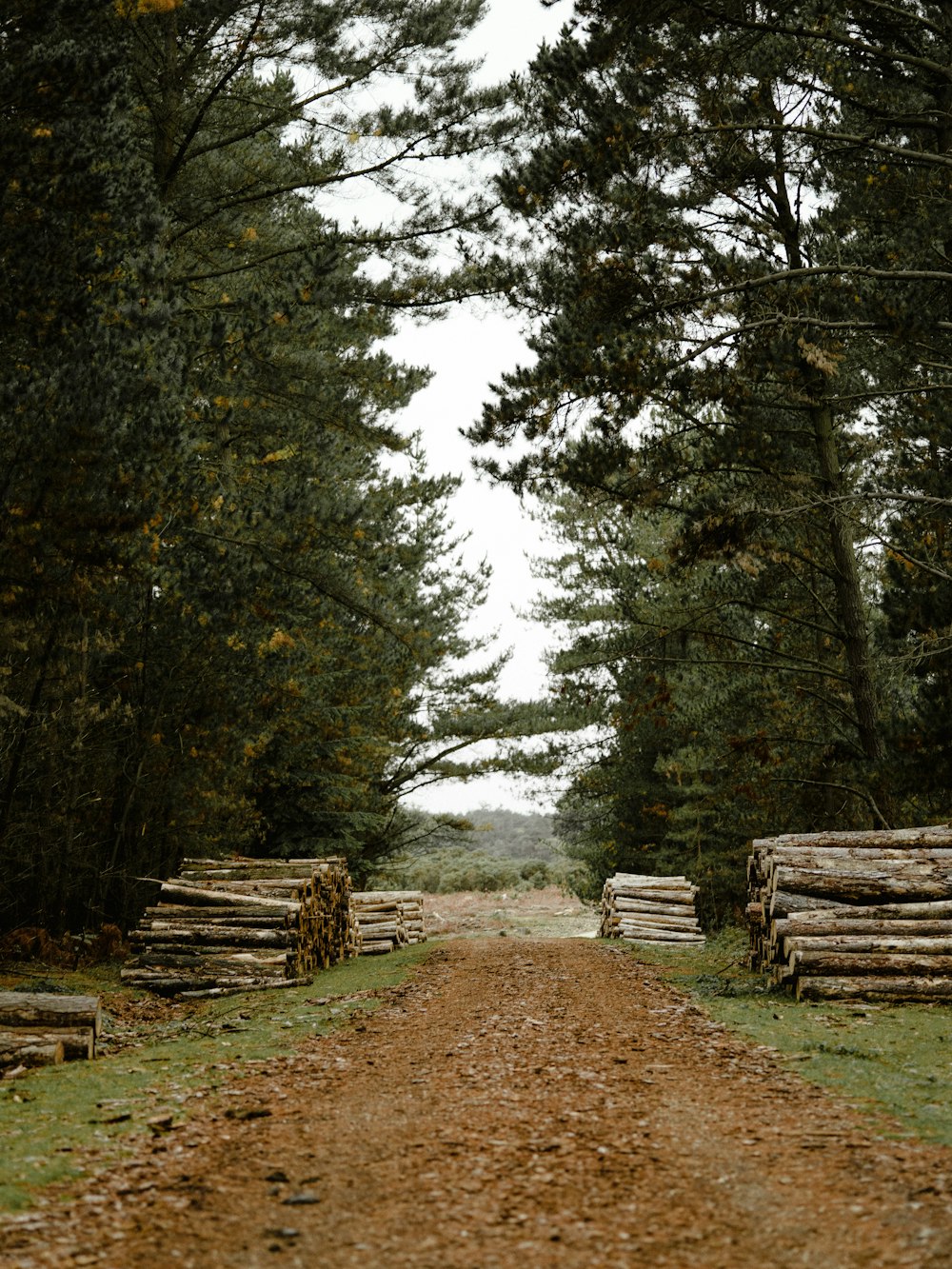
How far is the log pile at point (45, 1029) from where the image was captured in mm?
6746

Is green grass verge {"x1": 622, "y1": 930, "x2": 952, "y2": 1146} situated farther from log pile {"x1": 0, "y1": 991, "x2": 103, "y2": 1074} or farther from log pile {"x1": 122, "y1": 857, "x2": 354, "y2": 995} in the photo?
log pile {"x1": 0, "y1": 991, "x2": 103, "y2": 1074}

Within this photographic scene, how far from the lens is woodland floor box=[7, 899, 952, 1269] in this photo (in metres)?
3.36

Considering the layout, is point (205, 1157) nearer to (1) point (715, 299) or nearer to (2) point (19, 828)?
(2) point (19, 828)

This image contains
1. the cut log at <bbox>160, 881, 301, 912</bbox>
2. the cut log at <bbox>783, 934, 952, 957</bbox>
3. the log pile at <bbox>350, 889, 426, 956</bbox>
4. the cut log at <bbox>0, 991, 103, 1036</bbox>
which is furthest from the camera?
the log pile at <bbox>350, 889, 426, 956</bbox>

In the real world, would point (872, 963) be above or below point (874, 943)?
below

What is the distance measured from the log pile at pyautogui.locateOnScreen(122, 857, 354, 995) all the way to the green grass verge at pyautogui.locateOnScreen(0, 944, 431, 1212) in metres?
0.39

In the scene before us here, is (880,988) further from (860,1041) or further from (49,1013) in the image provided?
(49,1013)

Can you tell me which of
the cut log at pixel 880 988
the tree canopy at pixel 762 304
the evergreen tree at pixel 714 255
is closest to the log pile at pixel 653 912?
the tree canopy at pixel 762 304

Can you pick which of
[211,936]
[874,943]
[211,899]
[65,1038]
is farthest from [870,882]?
[211,899]

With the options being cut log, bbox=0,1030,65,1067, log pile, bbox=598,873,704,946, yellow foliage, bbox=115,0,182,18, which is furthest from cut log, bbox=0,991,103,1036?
log pile, bbox=598,873,704,946

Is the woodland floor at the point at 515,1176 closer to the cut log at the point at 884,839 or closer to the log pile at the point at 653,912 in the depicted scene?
the cut log at the point at 884,839

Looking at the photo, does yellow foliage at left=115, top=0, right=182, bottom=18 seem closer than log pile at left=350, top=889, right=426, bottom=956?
Yes

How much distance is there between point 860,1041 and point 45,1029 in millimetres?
6096

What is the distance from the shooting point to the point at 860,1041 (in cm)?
718
